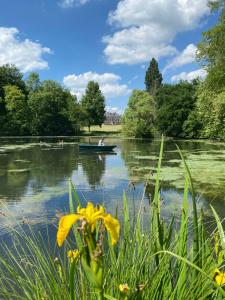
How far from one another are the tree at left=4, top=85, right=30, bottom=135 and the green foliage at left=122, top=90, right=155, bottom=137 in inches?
546

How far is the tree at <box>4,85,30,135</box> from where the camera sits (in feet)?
173

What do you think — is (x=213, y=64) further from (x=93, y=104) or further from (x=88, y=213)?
(x=93, y=104)

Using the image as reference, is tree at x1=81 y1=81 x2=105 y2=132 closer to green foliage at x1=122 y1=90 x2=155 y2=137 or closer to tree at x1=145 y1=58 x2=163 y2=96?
green foliage at x1=122 y1=90 x2=155 y2=137

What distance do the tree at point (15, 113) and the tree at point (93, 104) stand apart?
1045cm

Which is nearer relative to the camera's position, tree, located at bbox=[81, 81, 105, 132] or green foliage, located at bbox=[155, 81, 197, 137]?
green foliage, located at bbox=[155, 81, 197, 137]

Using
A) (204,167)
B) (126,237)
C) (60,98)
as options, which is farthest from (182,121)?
(126,237)

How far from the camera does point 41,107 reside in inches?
2218

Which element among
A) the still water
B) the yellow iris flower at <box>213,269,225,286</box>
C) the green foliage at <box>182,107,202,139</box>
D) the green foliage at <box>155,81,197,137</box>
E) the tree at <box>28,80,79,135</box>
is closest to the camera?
the yellow iris flower at <box>213,269,225,286</box>

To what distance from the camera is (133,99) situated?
5212 cm

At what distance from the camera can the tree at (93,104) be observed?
62.3 metres

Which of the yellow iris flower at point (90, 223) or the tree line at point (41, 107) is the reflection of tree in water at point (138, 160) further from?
the tree line at point (41, 107)

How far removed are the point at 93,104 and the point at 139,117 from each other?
613 inches

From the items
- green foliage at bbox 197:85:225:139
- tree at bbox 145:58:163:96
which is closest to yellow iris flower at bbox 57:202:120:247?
green foliage at bbox 197:85:225:139

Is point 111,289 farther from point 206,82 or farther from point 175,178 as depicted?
point 206,82
